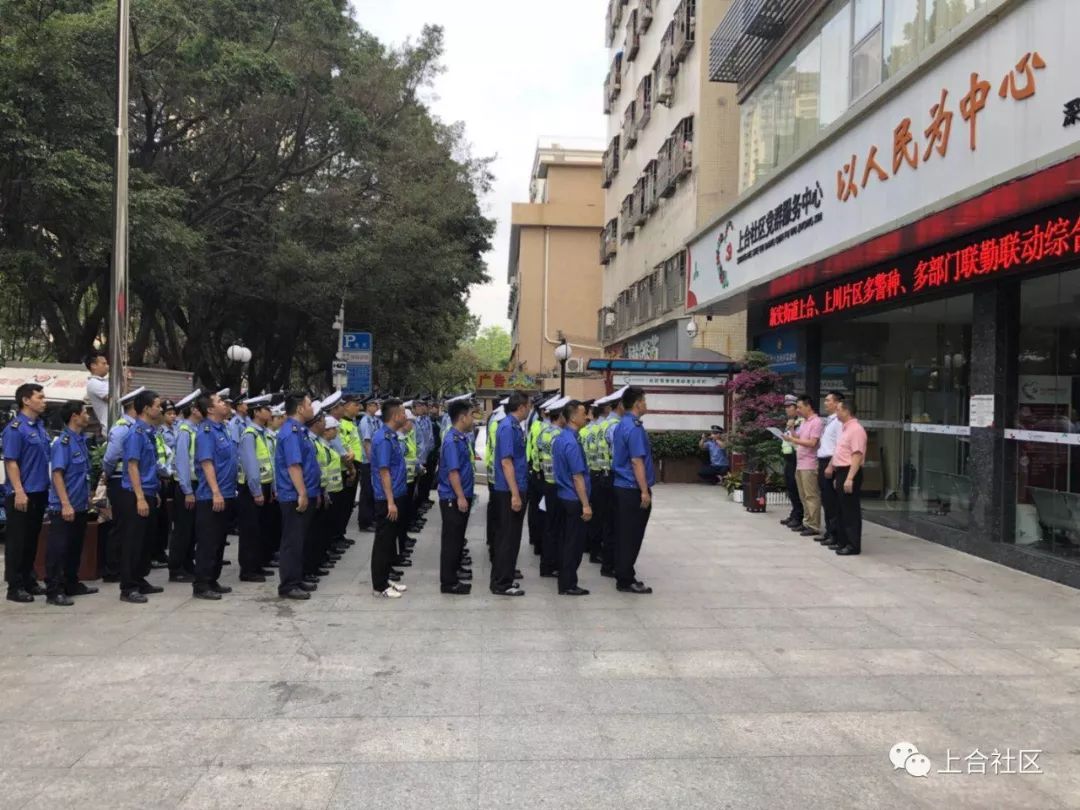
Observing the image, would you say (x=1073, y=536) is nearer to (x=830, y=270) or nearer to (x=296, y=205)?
(x=830, y=270)

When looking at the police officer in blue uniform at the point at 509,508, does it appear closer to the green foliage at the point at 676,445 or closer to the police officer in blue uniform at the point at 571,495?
the police officer in blue uniform at the point at 571,495

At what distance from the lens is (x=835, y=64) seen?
11.8 meters

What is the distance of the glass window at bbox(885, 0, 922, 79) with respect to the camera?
959 centimetres

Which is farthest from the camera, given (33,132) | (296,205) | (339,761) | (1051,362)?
(296,205)

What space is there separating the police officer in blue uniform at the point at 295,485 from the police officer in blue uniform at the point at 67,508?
155 centimetres

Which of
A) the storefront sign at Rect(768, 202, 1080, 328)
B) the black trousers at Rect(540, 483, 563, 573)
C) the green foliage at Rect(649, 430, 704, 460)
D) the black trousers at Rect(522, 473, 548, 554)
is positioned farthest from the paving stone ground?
the green foliage at Rect(649, 430, 704, 460)

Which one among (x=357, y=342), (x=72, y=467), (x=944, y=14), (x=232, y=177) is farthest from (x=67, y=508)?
(x=232, y=177)

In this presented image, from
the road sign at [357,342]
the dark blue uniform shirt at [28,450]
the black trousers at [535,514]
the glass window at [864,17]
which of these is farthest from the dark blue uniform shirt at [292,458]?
the road sign at [357,342]

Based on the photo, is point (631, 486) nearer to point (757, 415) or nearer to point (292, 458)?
point (292, 458)

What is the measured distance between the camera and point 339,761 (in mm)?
3861

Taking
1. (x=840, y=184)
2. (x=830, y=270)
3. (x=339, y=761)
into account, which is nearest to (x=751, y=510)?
(x=830, y=270)

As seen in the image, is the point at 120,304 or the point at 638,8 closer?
the point at 120,304

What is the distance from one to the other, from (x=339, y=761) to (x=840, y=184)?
375 inches

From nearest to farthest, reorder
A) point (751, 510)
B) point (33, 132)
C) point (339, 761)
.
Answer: point (339, 761) < point (751, 510) < point (33, 132)
